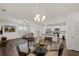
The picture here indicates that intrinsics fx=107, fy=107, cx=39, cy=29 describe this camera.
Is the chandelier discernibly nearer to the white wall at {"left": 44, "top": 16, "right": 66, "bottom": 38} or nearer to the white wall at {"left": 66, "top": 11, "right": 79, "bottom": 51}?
the white wall at {"left": 44, "top": 16, "right": 66, "bottom": 38}

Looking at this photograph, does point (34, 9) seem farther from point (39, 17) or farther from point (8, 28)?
point (8, 28)

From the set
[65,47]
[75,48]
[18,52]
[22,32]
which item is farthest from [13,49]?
[75,48]

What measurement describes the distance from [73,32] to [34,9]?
2.99 ft

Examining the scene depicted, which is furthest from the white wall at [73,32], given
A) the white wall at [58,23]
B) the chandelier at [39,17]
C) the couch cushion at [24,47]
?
the couch cushion at [24,47]

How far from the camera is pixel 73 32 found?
2.15 metres

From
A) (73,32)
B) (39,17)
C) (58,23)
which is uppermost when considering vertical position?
(39,17)

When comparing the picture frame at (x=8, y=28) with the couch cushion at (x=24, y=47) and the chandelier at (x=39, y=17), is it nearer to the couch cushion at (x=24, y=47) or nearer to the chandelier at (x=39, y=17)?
the couch cushion at (x=24, y=47)

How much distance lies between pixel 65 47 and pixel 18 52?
0.95m

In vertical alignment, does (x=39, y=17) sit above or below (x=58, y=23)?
above

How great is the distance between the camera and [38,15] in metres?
2.14

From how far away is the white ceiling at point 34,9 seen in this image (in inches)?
83.1

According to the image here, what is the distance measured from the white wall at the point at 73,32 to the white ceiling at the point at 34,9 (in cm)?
18

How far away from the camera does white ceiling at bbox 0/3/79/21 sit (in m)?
2.11

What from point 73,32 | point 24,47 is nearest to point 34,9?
point 24,47
